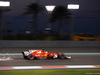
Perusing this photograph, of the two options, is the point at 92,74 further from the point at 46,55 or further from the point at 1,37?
the point at 1,37

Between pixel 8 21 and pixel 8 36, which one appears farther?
pixel 8 21

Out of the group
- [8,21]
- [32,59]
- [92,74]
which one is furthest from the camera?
[8,21]

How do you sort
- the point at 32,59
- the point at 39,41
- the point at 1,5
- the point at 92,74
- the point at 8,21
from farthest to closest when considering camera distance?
the point at 8,21 → the point at 1,5 → the point at 39,41 → the point at 32,59 → the point at 92,74

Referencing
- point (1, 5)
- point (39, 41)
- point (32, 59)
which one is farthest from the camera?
point (1, 5)

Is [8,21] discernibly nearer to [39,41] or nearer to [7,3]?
[7,3]

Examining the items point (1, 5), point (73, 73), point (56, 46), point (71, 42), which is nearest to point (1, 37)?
point (1, 5)

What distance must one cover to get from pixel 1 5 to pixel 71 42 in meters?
7.36

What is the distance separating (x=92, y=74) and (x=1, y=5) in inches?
633

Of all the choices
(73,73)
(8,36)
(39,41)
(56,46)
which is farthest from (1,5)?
(73,73)

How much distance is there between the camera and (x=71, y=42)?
2045 cm

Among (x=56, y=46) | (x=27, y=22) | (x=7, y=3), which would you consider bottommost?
(x=56, y=46)

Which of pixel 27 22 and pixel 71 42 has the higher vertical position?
pixel 27 22

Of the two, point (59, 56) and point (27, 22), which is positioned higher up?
point (27, 22)

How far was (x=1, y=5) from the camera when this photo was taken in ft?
70.3
